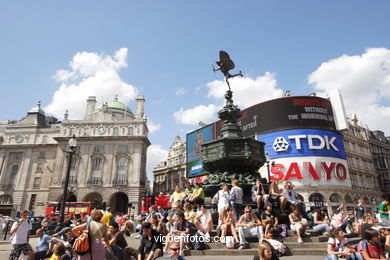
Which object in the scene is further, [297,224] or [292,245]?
[297,224]

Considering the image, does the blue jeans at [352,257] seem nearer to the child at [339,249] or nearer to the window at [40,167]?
the child at [339,249]

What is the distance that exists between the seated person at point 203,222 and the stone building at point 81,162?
122 feet

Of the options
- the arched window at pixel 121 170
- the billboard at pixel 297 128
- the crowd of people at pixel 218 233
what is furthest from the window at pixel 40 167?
the crowd of people at pixel 218 233

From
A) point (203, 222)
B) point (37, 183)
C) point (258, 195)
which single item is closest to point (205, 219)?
point (203, 222)

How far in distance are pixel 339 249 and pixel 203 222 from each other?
11.8ft

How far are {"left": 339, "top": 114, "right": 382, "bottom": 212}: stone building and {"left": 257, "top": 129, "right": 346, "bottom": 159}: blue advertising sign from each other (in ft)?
17.6

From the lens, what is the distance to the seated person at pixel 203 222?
7241mm

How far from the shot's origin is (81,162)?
149 feet

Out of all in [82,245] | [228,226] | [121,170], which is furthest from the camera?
[121,170]

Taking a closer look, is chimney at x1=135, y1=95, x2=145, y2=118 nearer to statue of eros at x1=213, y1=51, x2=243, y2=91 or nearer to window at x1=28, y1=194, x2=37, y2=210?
window at x1=28, y1=194, x2=37, y2=210

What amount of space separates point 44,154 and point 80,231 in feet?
175

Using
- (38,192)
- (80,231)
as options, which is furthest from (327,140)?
(38,192)

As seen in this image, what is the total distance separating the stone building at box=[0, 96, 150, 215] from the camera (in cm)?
4366

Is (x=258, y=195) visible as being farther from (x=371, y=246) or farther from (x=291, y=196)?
(x=371, y=246)
